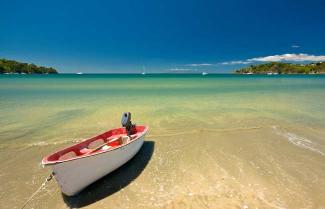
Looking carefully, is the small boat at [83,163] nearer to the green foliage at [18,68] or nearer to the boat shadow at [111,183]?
the boat shadow at [111,183]

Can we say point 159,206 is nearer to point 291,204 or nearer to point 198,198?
point 198,198

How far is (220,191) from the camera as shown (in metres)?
5.67

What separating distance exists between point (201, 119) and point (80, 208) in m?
9.96

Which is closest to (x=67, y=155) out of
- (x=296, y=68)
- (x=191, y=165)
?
(x=191, y=165)

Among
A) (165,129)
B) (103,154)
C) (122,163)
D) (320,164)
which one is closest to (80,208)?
(103,154)

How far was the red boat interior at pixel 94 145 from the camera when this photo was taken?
581cm

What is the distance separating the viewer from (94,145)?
295 inches

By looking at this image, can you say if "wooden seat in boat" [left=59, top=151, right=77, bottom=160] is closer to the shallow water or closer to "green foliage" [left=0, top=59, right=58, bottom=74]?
the shallow water

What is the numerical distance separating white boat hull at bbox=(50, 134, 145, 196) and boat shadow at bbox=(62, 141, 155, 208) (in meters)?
0.26

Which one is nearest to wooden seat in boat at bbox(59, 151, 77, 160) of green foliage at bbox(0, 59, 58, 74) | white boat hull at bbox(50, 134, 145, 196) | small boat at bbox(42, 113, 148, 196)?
small boat at bbox(42, 113, 148, 196)

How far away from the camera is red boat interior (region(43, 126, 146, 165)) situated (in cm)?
581

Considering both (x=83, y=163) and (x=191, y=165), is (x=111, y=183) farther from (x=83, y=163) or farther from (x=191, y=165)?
(x=191, y=165)

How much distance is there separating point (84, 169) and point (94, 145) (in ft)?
7.21

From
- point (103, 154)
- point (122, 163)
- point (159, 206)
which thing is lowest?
point (159, 206)
